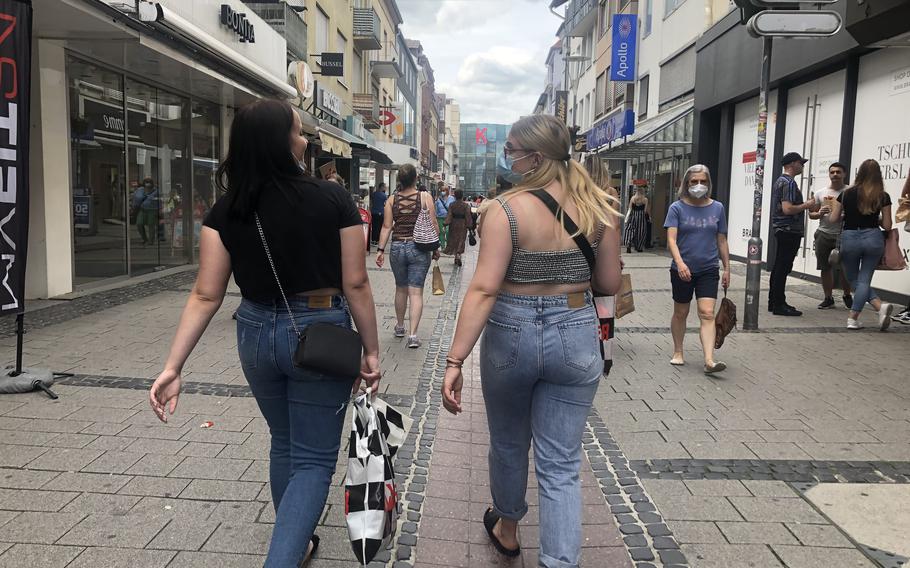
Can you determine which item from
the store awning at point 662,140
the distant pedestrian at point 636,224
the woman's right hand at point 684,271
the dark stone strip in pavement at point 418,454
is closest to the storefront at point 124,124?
the dark stone strip in pavement at point 418,454

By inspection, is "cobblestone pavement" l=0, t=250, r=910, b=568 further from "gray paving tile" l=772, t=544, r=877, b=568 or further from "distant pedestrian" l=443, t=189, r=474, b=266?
"distant pedestrian" l=443, t=189, r=474, b=266

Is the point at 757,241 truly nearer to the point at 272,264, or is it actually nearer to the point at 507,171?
the point at 507,171

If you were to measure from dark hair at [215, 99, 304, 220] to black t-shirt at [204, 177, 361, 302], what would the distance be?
33mm

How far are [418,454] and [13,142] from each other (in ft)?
10.5

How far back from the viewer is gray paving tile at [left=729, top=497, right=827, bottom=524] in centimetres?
333

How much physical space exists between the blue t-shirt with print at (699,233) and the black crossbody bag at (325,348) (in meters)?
4.06

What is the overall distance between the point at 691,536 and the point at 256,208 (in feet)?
7.46

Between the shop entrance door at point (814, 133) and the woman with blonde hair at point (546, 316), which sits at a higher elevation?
the shop entrance door at point (814, 133)

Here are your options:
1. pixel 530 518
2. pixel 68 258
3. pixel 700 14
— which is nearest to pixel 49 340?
pixel 68 258

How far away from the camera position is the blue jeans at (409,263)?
23.2 feet

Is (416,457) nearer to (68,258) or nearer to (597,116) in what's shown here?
(68,258)

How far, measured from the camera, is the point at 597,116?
3459 centimetres

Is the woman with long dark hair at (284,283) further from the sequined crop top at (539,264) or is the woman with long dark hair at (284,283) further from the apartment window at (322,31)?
the apartment window at (322,31)

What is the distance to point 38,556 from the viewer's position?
9.35 feet
